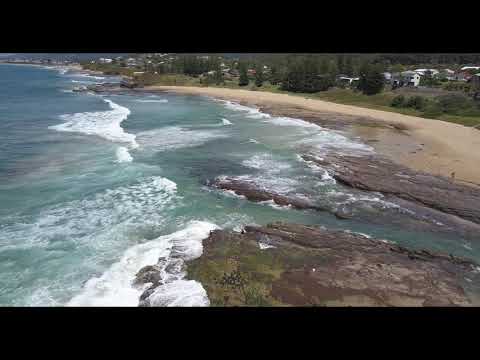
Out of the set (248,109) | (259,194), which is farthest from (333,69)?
(259,194)

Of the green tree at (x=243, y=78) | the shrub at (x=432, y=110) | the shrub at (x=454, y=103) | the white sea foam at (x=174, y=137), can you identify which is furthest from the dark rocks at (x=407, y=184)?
the green tree at (x=243, y=78)

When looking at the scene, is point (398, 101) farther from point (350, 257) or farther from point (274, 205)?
point (350, 257)

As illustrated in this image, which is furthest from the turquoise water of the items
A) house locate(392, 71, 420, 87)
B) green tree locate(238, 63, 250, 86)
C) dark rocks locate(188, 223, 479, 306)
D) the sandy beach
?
green tree locate(238, 63, 250, 86)

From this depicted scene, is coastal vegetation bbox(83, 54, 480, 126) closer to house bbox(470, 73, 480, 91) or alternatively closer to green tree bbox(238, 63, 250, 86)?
green tree bbox(238, 63, 250, 86)

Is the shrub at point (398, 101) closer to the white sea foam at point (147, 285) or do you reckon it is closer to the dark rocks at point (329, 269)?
the dark rocks at point (329, 269)

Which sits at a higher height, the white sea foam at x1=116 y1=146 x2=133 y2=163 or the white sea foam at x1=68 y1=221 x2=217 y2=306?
the white sea foam at x1=116 y1=146 x2=133 y2=163
